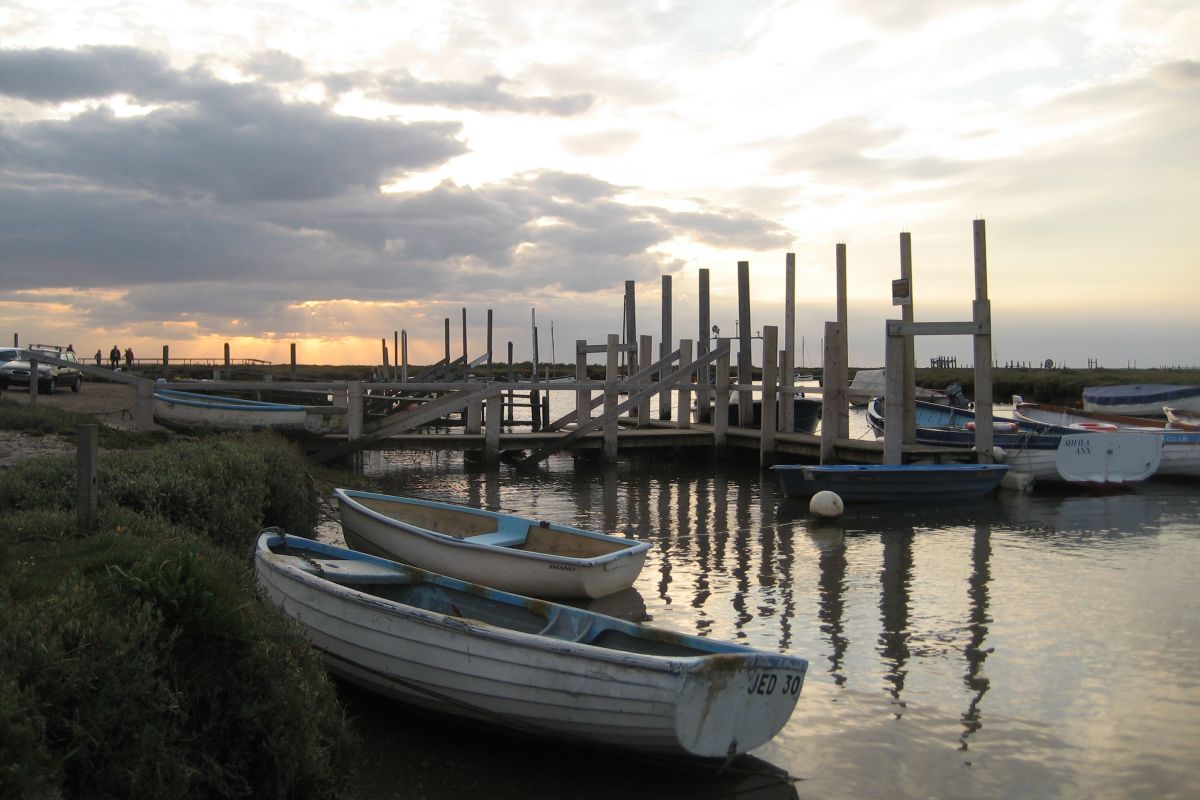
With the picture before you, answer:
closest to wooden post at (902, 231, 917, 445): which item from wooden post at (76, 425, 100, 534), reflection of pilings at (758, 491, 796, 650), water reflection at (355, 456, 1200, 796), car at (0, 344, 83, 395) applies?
water reflection at (355, 456, 1200, 796)

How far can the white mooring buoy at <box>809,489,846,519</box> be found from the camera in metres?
16.6

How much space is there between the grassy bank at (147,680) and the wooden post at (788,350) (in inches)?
739

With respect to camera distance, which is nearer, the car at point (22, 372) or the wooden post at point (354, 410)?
the wooden post at point (354, 410)

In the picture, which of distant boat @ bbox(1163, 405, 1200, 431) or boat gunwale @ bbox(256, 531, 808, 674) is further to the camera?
distant boat @ bbox(1163, 405, 1200, 431)

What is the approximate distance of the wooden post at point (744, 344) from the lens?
25.4 meters

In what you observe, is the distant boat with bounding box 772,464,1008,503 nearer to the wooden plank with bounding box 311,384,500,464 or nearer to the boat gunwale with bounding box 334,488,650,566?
the boat gunwale with bounding box 334,488,650,566

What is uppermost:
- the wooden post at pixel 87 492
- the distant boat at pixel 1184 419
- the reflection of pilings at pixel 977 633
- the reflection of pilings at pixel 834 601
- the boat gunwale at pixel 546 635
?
the wooden post at pixel 87 492

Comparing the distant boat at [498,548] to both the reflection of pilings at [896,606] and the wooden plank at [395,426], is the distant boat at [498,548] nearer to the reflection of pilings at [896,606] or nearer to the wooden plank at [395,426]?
the reflection of pilings at [896,606]

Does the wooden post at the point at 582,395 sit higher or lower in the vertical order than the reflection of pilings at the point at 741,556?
higher

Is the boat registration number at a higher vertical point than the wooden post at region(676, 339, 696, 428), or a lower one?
lower

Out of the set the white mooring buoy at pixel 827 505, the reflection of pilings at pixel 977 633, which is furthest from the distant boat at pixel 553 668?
the white mooring buoy at pixel 827 505

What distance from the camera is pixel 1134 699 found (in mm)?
7629

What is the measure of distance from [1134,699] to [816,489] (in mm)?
10398

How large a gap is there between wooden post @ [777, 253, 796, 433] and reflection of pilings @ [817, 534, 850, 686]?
977cm
